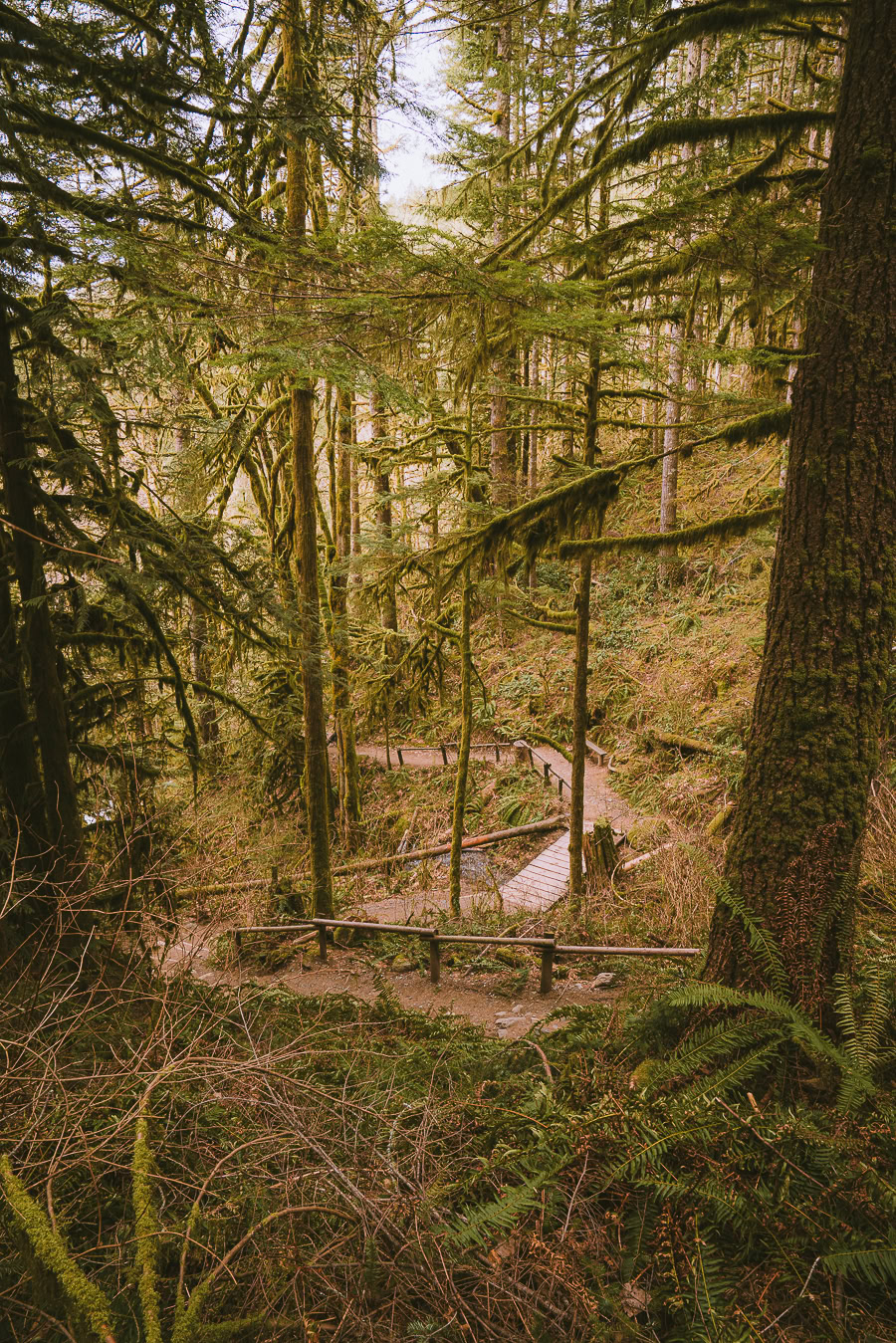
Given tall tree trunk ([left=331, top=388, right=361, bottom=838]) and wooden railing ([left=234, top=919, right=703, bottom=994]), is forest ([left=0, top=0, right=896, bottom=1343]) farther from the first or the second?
tall tree trunk ([left=331, top=388, right=361, bottom=838])

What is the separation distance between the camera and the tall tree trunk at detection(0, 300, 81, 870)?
13.3 ft

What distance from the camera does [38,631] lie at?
14.0 ft

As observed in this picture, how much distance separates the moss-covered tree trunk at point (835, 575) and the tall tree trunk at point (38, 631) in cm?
433

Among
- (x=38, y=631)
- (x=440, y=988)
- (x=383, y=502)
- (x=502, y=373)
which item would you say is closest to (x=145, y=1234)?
(x=38, y=631)

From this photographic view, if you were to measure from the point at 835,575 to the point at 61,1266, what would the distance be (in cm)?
414

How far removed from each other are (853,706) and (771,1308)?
2547 millimetres

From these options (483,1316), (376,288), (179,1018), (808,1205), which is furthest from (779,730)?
(376,288)

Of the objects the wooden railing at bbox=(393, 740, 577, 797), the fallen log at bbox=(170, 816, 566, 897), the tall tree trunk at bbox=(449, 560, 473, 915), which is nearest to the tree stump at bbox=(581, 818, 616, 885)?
the tall tree trunk at bbox=(449, 560, 473, 915)

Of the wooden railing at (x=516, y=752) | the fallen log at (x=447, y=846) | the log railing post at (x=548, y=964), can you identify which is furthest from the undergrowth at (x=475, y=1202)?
the wooden railing at (x=516, y=752)

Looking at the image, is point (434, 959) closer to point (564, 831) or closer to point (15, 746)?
point (15, 746)

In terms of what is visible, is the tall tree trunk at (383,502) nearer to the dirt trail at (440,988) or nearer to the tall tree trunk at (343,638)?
the tall tree trunk at (343,638)

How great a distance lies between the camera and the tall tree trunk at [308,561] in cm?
679

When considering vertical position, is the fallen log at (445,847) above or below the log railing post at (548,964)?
below

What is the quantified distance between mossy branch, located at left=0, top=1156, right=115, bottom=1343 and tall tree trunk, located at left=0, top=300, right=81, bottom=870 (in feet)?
7.65
